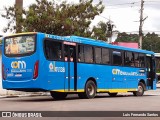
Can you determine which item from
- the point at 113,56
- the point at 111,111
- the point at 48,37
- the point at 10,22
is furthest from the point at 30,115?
the point at 10,22

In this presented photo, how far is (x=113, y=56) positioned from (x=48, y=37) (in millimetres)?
5980

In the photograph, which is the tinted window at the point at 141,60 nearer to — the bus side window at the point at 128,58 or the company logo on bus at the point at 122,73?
the company logo on bus at the point at 122,73

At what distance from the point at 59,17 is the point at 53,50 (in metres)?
13.1

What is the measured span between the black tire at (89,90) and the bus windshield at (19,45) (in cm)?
410

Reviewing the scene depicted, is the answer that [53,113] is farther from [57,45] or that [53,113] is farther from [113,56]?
→ [113,56]

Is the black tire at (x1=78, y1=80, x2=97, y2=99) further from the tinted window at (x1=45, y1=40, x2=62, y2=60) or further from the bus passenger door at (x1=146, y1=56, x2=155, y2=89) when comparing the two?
the bus passenger door at (x1=146, y1=56, x2=155, y2=89)

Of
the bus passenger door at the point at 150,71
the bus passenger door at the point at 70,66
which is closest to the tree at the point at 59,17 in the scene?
the bus passenger door at the point at 150,71

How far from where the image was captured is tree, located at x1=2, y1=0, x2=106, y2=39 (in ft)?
106

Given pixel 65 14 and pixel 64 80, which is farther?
pixel 65 14

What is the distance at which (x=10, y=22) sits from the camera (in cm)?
3512

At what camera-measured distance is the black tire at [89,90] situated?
873 inches

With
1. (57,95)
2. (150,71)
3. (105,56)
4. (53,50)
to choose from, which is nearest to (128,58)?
(105,56)

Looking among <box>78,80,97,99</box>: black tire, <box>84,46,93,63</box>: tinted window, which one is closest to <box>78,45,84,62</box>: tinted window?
<box>84,46,93,63</box>: tinted window

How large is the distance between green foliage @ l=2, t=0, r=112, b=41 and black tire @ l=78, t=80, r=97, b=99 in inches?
419
